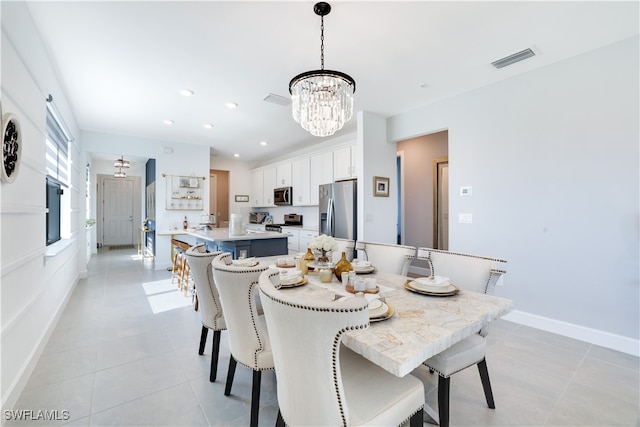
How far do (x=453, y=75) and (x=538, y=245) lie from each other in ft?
6.55

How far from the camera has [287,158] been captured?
7.06 meters

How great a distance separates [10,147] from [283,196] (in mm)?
4946

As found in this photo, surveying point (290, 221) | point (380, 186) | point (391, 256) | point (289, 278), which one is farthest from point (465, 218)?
point (290, 221)

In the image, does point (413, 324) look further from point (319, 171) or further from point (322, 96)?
point (319, 171)

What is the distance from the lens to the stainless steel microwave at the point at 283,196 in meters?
6.51

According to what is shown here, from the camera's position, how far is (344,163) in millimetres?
5051

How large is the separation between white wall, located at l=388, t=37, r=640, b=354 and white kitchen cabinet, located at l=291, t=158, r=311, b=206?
3164 millimetres

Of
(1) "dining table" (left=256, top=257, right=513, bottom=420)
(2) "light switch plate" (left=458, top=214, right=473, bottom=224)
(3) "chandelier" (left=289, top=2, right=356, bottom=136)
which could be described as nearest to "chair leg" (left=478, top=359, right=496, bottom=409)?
(1) "dining table" (left=256, top=257, right=513, bottom=420)

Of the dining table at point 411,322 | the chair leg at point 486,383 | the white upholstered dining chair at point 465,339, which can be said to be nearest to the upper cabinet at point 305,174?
the white upholstered dining chair at point 465,339

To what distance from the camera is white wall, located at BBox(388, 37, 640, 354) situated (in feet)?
8.11

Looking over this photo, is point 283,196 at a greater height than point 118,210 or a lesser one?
greater

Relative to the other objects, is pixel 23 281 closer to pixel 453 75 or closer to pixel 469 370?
pixel 469 370

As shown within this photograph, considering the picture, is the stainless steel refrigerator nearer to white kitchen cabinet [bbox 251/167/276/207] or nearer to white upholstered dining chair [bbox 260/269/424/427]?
white kitchen cabinet [bbox 251/167/276/207]

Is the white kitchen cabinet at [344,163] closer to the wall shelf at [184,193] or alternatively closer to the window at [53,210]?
the wall shelf at [184,193]
